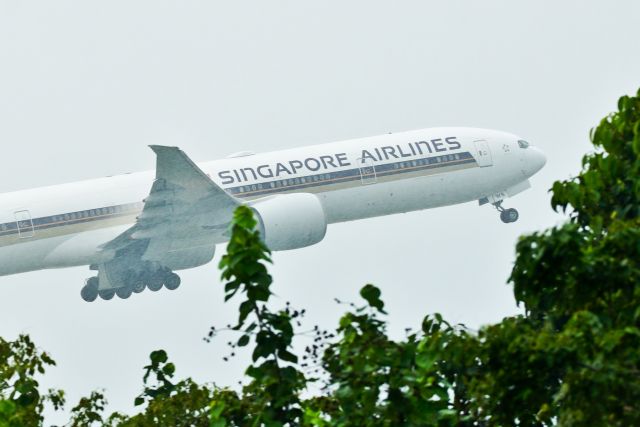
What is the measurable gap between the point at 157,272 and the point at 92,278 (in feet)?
13.7

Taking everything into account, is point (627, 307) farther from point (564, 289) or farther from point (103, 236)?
point (103, 236)

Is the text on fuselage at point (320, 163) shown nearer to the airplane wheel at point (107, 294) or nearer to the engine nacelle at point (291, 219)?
the engine nacelle at point (291, 219)

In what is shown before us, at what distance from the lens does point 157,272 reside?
213ft

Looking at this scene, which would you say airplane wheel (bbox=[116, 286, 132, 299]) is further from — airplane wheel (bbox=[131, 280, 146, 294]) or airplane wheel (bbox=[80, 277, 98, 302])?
airplane wheel (bbox=[80, 277, 98, 302])

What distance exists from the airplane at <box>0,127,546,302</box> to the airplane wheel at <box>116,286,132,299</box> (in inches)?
1.7

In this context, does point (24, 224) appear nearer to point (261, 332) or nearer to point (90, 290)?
point (90, 290)

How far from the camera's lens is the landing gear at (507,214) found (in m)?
68.7

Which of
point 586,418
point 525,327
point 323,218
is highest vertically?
point 323,218

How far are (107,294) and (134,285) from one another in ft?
5.71

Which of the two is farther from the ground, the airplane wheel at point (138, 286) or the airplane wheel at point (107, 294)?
the airplane wheel at point (107, 294)

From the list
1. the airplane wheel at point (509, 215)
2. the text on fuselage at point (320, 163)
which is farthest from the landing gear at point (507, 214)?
the text on fuselage at point (320, 163)

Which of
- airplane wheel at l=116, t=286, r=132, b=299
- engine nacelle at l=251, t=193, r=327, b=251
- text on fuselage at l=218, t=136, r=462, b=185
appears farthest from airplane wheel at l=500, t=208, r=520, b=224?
airplane wheel at l=116, t=286, r=132, b=299

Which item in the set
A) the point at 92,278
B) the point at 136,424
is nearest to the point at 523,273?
the point at 136,424

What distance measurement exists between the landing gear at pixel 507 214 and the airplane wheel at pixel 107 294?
17.4 metres
